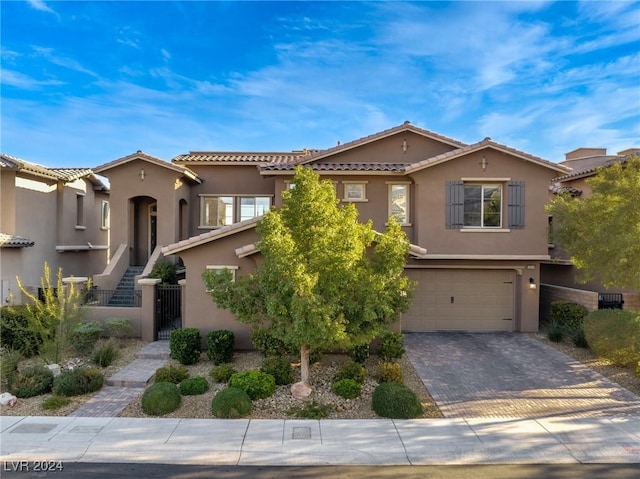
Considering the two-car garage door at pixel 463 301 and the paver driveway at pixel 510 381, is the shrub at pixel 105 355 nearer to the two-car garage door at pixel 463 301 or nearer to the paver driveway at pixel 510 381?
the paver driveway at pixel 510 381

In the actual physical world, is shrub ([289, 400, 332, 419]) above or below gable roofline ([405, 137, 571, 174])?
below

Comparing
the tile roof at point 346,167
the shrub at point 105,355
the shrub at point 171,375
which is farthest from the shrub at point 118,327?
the tile roof at point 346,167

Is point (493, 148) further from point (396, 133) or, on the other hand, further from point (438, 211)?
point (396, 133)

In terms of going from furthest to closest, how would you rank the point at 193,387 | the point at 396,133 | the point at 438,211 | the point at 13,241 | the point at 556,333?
the point at 396,133, the point at 13,241, the point at 438,211, the point at 556,333, the point at 193,387

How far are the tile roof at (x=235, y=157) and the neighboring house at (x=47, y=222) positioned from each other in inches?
221

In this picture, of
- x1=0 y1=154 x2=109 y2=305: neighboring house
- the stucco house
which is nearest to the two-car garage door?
the stucco house

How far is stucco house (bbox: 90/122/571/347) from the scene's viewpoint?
48.0ft

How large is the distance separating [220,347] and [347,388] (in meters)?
4.15

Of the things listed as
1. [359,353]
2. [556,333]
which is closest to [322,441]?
[359,353]

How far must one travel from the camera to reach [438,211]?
48.4 feet

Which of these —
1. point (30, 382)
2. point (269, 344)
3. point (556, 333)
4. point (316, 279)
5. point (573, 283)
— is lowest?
point (30, 382)

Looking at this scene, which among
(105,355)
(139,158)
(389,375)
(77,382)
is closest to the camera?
(77,382)

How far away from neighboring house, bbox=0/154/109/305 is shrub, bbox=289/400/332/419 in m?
11.0

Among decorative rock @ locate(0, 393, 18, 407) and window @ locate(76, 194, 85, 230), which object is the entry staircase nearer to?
window @ locate(76, 194, 85, 230)
